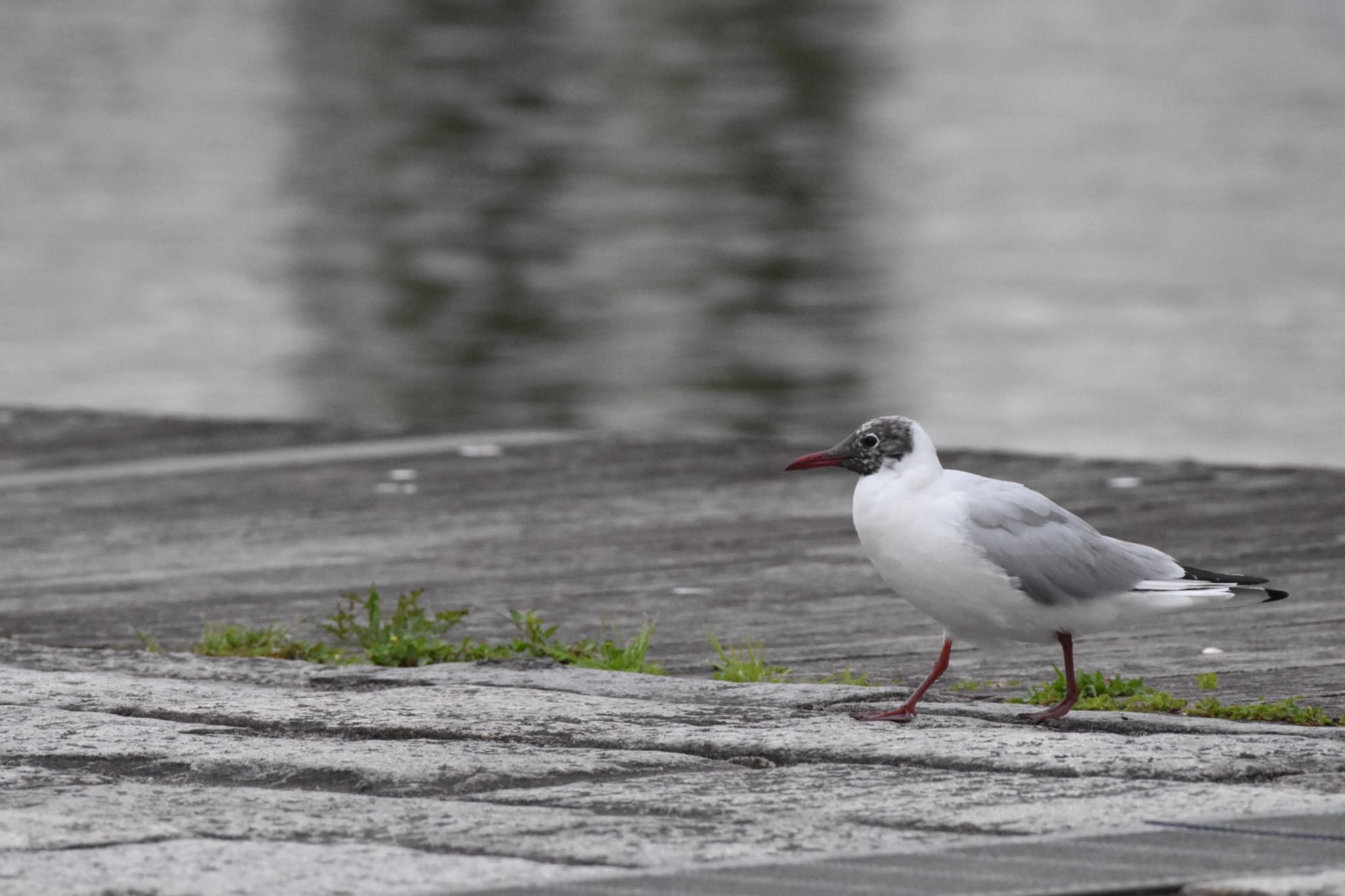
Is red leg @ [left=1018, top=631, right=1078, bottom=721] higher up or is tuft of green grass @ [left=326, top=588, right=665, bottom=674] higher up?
tuft of green grass @ [left=326, top=588, right=665, bottom=674]

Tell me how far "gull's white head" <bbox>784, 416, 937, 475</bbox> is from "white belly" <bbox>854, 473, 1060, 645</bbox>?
0.04 metres

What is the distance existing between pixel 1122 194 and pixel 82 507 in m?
23.8

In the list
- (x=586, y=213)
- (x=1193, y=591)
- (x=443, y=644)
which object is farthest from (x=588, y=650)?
(x=586, y=213)

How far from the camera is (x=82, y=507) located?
9.09 meters

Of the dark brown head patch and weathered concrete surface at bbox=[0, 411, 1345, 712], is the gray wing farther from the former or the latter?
weathered concrete surface at bbox=[0, 411, 1345, 712]

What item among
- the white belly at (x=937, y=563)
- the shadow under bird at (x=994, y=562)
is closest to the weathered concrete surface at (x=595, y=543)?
the shadow under bird at (x=994, y=562)

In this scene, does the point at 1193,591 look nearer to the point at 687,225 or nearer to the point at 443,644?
the point at 443,644

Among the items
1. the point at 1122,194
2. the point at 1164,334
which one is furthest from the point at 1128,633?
the point at 1122,194

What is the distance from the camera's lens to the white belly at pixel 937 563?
5.00m

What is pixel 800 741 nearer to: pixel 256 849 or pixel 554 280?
pixel 256 849

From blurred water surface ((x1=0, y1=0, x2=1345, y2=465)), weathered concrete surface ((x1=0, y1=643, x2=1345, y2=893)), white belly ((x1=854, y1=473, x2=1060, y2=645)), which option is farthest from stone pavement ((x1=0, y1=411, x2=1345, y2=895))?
blurred water surface ((x1=0, y1=0, x2=1345, y2=465))

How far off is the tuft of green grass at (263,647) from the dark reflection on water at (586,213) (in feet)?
30.9

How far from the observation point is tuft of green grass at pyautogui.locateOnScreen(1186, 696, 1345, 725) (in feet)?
16.9

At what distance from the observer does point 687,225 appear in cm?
2736
